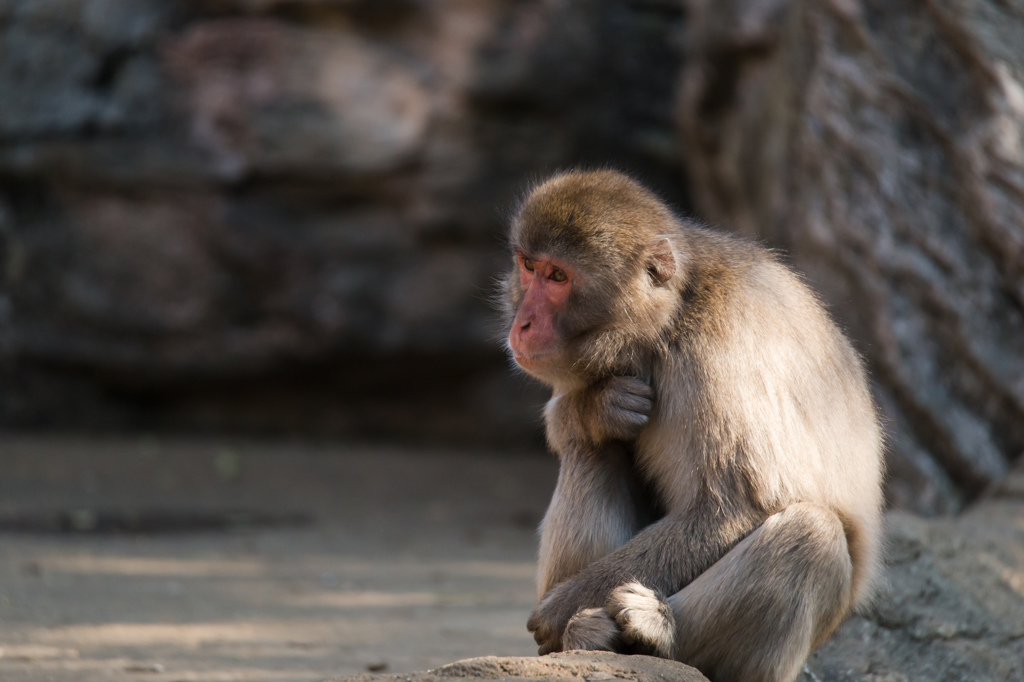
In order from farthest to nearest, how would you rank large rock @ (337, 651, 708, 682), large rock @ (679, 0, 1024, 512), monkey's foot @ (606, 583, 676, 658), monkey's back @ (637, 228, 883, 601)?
1. large rock @ (679, 0, 1024, 512)
2. monkey's back @ (637, 228, 883, 601)
3. monkey's foot @ (606, 583, 676, 658)
4. large rock @ (337, 651, 708, 682)

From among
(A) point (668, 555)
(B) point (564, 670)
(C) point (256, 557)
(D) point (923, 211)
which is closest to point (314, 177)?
(C) point (256, 557)

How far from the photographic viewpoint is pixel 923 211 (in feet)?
18.2

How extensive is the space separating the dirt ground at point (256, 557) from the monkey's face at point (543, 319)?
1.29 meters

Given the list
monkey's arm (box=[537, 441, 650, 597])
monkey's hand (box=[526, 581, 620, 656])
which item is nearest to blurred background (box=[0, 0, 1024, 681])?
monkey's arm (box=[537, 441, 650, 597])

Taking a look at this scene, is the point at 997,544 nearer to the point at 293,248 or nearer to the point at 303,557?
the point at 303,557

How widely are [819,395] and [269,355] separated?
6781 millimetres

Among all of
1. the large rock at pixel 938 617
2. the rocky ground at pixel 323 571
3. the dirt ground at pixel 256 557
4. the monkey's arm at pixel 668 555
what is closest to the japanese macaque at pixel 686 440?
the monkey's arm at pixel 668 555

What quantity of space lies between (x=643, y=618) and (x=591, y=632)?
15cm

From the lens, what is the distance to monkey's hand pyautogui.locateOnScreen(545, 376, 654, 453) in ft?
9.48

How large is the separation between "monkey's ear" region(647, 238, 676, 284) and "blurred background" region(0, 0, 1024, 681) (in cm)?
311

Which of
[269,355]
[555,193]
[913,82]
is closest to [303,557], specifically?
[269,355]

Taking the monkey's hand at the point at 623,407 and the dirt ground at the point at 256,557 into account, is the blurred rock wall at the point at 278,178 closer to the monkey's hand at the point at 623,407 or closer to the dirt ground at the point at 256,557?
the dirt ground at the point at 256,557

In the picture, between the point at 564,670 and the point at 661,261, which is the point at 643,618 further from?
the point at 661,261

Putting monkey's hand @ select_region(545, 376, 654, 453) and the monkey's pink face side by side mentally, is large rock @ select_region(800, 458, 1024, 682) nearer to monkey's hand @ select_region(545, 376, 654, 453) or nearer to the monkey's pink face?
monkey's hand @ select_region(545, 376, 654, 453)
